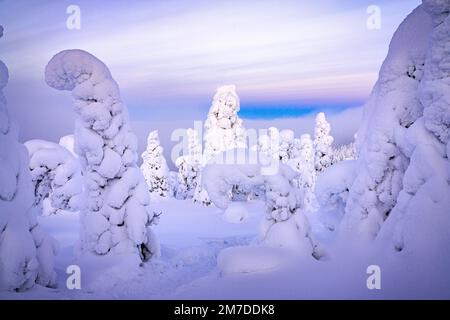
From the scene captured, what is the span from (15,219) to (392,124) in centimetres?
821

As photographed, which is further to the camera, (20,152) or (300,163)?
(300,163)

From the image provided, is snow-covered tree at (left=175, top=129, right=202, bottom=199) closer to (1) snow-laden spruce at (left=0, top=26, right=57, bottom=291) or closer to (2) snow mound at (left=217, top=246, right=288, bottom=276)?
(2) snow mound at (left=217, top=246, right=288, bottom=276)

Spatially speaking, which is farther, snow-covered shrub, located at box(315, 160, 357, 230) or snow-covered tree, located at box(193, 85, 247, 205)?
snow-covered tree, located at box(193, 85, 247, 205)

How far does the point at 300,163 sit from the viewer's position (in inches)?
1234

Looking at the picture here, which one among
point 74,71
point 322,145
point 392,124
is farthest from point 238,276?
point 322,145

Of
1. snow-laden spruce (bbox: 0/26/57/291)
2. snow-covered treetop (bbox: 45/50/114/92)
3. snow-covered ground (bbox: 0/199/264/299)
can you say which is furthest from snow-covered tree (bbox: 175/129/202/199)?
snow-laden spruce (bbox: 0/26/57/291)

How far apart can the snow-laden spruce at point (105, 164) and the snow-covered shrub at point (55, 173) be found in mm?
4896

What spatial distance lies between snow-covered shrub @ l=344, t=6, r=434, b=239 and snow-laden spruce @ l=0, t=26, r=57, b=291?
7.19m

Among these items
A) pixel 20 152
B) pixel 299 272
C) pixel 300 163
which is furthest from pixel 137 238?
pixel 300 163

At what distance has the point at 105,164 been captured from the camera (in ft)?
32.0

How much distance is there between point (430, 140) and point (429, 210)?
147cm

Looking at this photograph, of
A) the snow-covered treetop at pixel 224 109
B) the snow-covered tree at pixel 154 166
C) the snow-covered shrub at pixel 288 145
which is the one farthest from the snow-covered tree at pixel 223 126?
the snow-covered tree at pixel 154 166

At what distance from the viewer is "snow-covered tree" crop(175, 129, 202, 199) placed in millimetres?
33422
